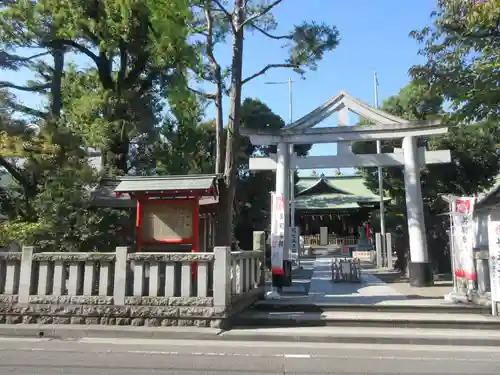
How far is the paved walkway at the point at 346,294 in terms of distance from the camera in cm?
1083

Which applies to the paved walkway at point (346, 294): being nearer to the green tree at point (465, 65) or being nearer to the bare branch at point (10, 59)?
the green tree at point (465, 65)

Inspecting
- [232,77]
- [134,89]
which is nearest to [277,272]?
[232,77]

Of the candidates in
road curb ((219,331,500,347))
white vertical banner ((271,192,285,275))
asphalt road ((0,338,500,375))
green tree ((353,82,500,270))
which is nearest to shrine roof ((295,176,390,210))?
green tree ((353,82,500,270))

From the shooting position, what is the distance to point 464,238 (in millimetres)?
11000

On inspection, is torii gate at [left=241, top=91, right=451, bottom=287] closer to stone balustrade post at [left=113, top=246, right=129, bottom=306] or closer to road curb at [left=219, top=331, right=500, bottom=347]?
road curb at [left=219, top=331, right=500, bottom=347]

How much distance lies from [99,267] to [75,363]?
3.25 metres

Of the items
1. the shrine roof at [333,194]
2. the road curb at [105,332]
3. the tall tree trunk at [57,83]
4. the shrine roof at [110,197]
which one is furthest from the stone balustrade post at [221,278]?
the shrine roof at [333,194]

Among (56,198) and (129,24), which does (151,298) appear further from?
(129,24)

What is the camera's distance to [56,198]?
11.5 meters

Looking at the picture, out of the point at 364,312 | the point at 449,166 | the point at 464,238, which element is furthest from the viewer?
the point at 449,166

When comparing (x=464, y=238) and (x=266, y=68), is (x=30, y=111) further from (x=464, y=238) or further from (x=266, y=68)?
(x=464, y=238)

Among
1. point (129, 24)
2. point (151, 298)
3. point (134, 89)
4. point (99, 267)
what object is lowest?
point (151, 298)

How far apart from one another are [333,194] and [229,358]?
2972 centimetres

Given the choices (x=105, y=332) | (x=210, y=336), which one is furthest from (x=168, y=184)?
(x=210, y=336)
